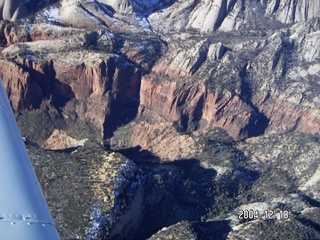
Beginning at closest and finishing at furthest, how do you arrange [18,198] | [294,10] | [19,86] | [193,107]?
[18,198] < [19,86] < [193,107] < [294,10]

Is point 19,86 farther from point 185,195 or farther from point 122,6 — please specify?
point 185,195

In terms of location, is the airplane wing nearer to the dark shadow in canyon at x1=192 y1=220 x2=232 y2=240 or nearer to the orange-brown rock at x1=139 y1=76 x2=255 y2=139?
the dark shadow in canyon at x1=192 y1=220 x2=232 y2=240

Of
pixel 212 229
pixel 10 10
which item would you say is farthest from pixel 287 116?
pixel 10 10

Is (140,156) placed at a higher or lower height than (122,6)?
lower

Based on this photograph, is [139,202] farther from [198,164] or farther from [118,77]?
[118,77]

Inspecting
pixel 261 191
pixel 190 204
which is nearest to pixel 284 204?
pixel 261 191

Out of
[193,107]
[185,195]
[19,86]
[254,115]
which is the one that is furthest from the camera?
[193,107]

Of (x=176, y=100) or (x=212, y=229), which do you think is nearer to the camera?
(x=212, y=229)
